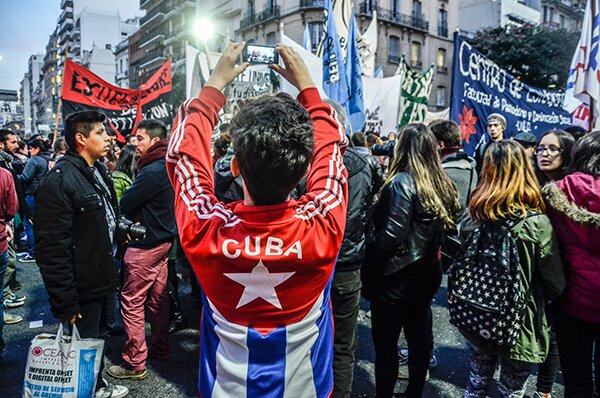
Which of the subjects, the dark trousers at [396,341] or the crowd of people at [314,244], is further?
the dark trousers at [396,341]

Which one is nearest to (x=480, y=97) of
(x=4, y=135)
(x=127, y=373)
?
(x=127, y=373)

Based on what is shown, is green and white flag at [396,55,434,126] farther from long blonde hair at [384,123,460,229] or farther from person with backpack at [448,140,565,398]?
person with backpack at [448,140,565,398]

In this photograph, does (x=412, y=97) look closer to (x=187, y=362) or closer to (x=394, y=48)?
(x=187, y=362)

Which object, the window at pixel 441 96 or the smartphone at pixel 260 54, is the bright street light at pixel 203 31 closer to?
the smartphone at pixel 260 54

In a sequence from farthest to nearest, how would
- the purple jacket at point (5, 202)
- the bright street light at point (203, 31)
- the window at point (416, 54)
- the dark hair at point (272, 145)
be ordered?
1. the window at point (416, 54)
2. the purple jacket at point (5, 202)
3. the bright street light at point (203, 31)
4. the dark hair at point (272, 145)

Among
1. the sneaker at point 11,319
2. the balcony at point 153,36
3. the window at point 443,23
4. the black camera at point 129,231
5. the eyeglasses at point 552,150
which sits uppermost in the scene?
the balcony at point 153,36

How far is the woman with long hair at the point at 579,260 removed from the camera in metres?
2.30

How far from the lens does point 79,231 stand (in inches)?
105

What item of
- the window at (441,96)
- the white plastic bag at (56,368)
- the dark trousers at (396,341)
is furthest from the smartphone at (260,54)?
the window at (441,96)

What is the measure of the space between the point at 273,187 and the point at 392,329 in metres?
1.90

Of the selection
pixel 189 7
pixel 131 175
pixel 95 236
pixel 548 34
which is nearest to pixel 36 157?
pixel 131 175

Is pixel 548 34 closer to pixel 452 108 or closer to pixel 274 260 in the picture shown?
pixel 452 108

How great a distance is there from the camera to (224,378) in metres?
1.30

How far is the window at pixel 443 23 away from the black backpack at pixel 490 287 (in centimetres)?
3918
